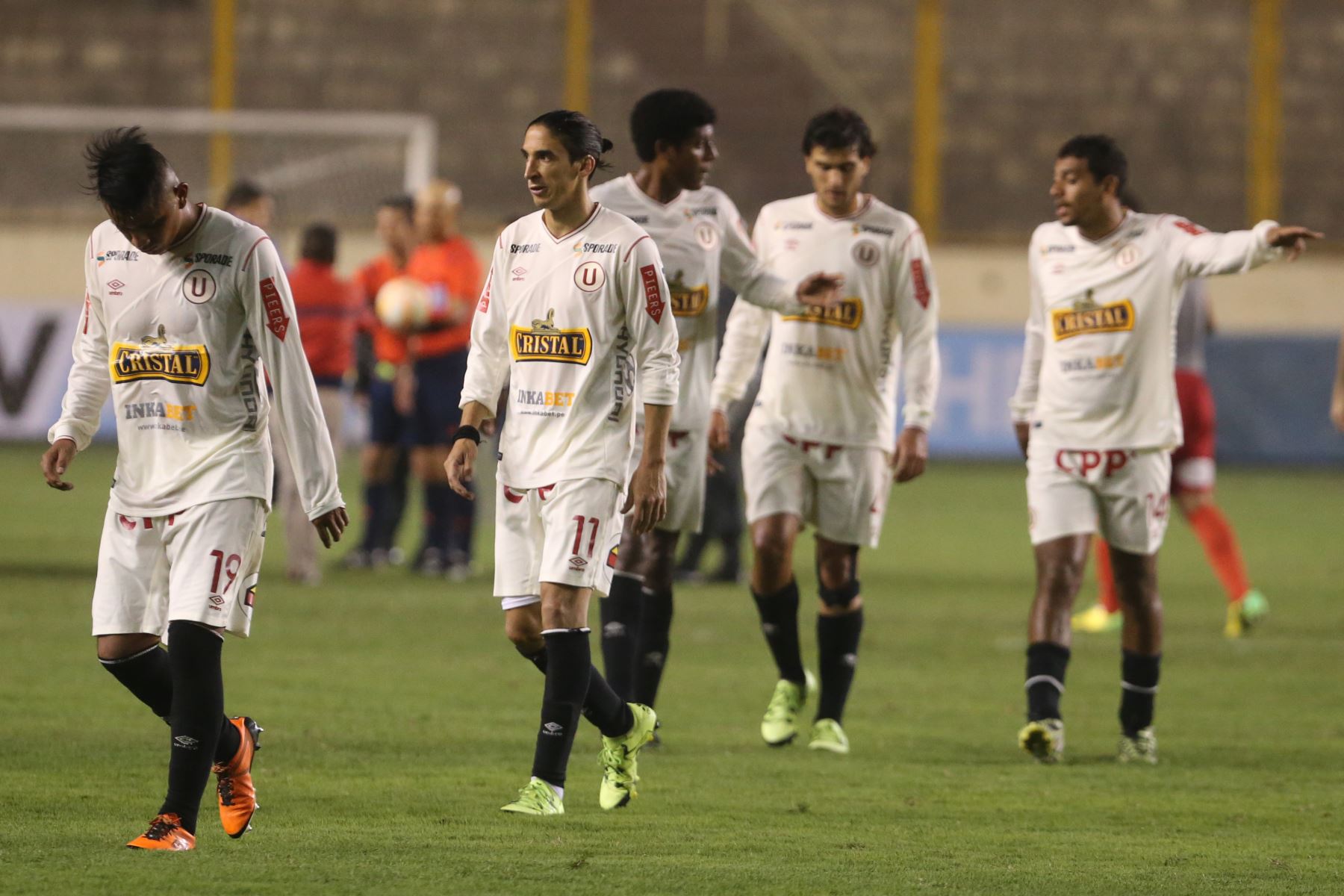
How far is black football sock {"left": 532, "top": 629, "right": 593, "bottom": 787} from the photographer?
5.82m

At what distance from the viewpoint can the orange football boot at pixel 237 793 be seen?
17.6 ft

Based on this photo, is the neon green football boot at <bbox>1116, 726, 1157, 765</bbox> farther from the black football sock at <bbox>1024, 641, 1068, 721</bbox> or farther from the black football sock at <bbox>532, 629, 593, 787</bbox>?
the black football sock at <bbox>532, 629, 593, 787</bbox>

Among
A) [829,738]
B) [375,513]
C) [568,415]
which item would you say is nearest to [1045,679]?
[829,738]

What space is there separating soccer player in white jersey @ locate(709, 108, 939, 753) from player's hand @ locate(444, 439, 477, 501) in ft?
5.72

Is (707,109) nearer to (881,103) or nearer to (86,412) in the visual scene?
(86,412)

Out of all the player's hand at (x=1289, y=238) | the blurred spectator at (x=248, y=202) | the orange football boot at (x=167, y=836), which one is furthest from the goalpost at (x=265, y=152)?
the orange football boot at (x=167, y=836)

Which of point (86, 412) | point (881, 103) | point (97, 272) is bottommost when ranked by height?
point (86, 412)

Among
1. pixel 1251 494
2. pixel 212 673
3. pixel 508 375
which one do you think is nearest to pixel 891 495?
pixel 1251 494

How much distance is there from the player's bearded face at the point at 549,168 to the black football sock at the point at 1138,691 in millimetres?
2924

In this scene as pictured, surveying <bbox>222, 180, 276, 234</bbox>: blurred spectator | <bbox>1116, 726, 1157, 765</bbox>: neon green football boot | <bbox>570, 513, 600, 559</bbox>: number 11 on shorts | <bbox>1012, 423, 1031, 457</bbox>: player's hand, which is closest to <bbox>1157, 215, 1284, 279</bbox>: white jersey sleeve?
<bbox>1012, 423, 1031, 457</bbox>: player's hand

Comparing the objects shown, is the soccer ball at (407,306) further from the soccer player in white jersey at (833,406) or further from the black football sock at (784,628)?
the black football sock at (784,628)

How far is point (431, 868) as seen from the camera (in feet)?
16.6

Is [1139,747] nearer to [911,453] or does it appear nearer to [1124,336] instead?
[911,453]

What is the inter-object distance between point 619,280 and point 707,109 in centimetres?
142
